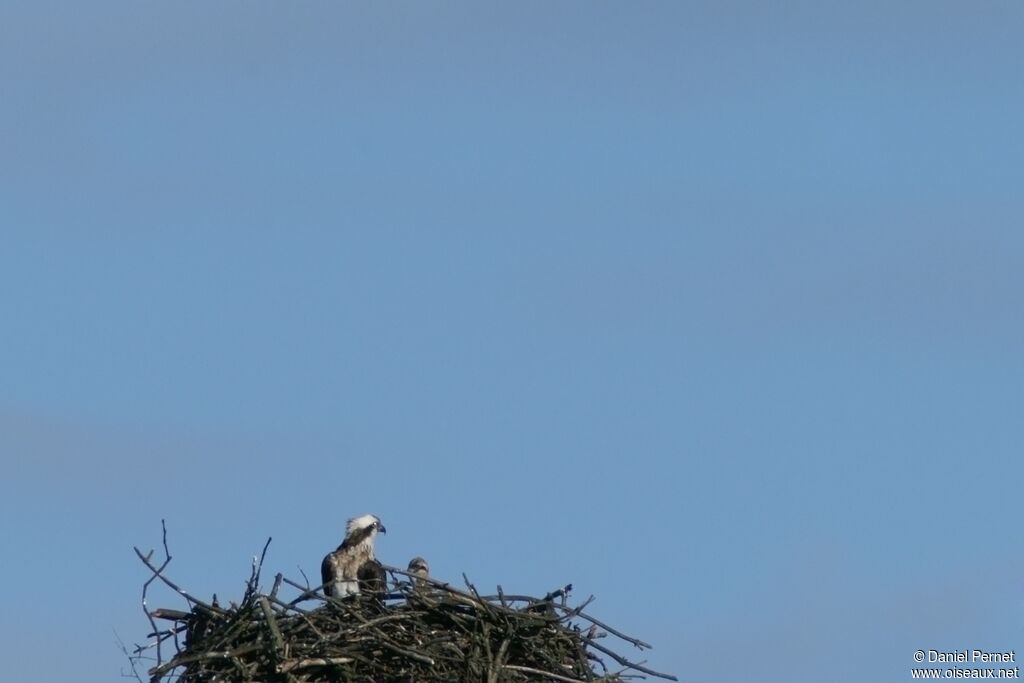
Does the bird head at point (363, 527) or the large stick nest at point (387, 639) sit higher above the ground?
the bird head at point (363, 527)

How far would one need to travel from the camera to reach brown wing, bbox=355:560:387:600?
70.4ft

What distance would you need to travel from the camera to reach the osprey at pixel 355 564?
854 inches

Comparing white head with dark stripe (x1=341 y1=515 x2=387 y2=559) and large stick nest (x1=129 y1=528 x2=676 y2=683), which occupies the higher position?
white head with dark stripe (x1=341 y1=515 x2=387 y2=559)

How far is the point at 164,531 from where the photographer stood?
59.7 ft

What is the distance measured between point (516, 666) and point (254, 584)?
2.32 metres

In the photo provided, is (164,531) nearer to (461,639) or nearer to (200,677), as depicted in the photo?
(200,677)

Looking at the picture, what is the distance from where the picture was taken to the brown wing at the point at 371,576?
21.5 m

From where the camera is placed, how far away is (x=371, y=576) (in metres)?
21.8

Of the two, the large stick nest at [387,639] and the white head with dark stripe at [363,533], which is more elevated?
the white head with dark stripe at [363,533]

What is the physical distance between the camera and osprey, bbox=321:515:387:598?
21.7 metres

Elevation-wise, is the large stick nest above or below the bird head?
below

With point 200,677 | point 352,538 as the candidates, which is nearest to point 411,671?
point 200,677

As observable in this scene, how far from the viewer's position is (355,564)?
2241 cm

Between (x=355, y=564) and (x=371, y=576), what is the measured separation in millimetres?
597
